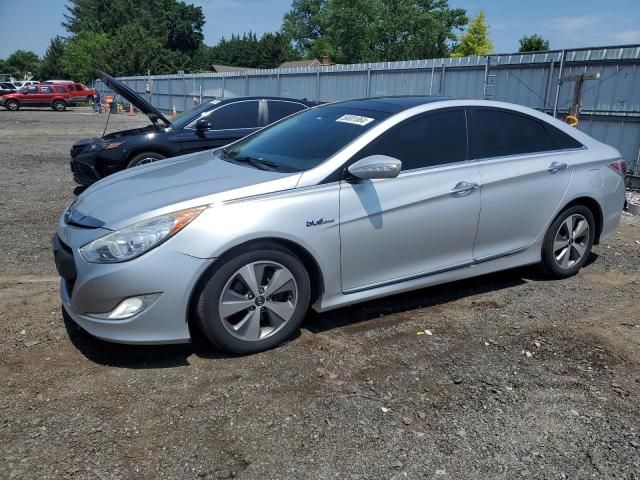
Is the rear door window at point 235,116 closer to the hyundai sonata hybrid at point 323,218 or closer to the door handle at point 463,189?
the hyundai sonata hybrid at point 323,218

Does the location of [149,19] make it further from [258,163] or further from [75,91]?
[258,163]

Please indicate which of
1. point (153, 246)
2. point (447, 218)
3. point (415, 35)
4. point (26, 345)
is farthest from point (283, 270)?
point (415, 35)

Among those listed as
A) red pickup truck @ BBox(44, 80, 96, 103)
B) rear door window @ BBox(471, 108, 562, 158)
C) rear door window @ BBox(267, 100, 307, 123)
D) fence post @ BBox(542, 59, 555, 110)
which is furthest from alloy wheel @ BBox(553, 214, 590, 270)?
red pickup truck @ BBox(44, 80, 96, 103)

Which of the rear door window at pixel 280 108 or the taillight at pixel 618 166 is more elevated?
the rear door window at pixel 280 108

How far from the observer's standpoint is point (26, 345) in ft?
11.7

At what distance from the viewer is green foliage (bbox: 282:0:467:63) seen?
207ft

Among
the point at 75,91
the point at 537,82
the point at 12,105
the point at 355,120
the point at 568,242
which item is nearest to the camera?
the point at 355,120

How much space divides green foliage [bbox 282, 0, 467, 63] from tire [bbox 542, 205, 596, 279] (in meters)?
62.6

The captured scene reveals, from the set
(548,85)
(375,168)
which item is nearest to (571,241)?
(375,168)

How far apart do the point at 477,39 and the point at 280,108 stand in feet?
195

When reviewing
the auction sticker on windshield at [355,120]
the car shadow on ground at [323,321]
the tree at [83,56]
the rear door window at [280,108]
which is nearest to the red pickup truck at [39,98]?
the tree at [83,56]

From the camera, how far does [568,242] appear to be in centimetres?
491

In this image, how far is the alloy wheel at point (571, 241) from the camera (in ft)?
15.9

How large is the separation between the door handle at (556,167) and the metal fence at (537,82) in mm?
2618
